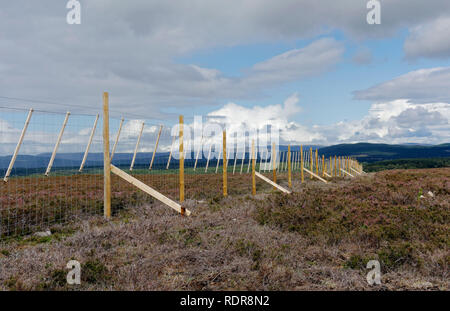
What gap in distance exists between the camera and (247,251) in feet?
16.6

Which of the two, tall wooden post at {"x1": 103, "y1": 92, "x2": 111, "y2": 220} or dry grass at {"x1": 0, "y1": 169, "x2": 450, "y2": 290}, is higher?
tall wooden post at {"x1": 103, "y1": 92, "x2": 111, "y2": 220}

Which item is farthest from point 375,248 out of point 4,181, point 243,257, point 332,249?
point 4,181

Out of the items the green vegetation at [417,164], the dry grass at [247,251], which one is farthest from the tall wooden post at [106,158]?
the green vegetation at [417,164]

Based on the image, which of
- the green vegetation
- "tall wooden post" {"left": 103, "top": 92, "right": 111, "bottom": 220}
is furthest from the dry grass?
the green vegetation

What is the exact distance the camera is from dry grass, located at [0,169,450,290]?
411 cm

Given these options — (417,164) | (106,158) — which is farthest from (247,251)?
(417,164)

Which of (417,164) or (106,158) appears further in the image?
(417,164)

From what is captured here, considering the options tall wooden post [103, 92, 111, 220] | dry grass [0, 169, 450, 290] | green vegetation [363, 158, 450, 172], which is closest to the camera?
dry grass [0, 169, 450, 290]

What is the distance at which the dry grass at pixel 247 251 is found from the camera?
4.11 m

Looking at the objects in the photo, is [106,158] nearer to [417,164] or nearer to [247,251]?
[247,251]

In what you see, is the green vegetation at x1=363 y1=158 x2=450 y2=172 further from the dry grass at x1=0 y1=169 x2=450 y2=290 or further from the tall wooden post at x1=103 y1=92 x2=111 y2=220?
the tall wooden post at x1=103 y1=92 x2=111 y2=220

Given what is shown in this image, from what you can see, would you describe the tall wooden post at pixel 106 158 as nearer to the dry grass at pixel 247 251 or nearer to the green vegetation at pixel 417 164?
the dry grass at pixel 247 251

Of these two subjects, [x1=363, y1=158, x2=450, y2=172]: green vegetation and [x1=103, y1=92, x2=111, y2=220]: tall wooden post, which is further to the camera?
[x1=363, y1=158, x2=450, y2=172]: green vegetation

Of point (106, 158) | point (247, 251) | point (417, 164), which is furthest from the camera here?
point (417, 164)
